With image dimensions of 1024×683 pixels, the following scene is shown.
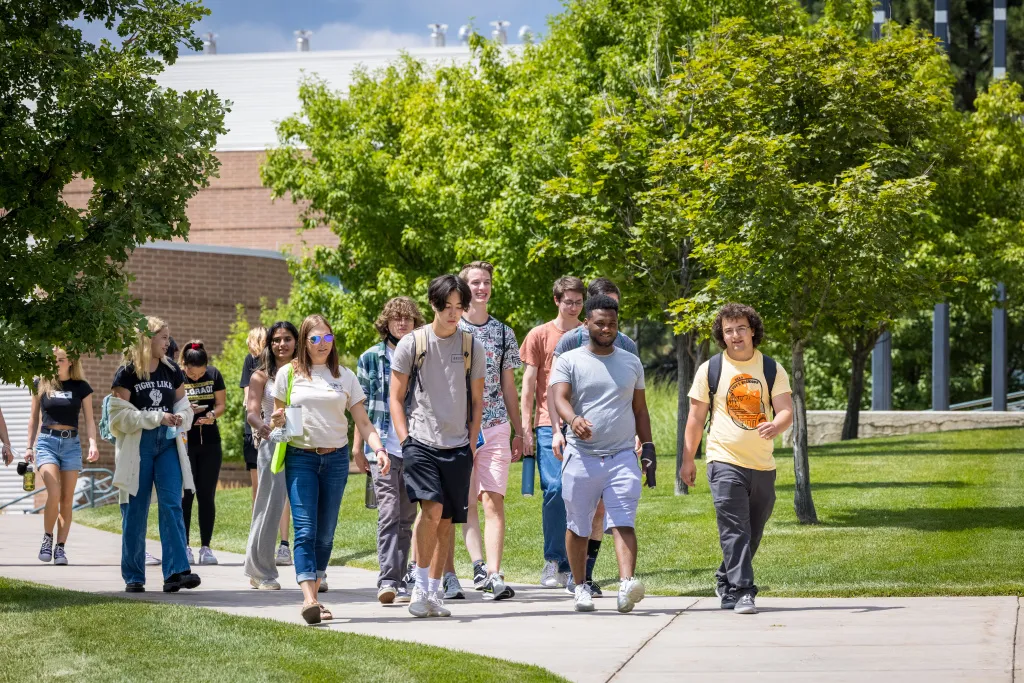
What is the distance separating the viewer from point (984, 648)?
646 cm

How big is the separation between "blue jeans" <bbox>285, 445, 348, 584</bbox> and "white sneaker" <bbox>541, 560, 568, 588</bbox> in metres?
1.97

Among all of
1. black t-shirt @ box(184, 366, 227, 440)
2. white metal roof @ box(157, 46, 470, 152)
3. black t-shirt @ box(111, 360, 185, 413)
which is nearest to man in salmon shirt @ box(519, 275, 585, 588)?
black t-shirt @ box(111, 360, 185, 413)

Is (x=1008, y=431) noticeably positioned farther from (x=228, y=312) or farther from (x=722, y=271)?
(x=228, y=312)

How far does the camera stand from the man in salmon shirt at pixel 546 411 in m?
9.27

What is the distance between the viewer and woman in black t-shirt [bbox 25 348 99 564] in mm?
11609

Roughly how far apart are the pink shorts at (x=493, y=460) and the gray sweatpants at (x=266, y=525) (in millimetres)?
1496

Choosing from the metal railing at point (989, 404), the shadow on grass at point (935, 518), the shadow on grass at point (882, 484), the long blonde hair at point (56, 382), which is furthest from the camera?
the metal railing at point (989, 404)

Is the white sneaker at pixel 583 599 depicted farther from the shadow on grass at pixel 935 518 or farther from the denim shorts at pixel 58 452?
the shadow on grass at pixel 935 518

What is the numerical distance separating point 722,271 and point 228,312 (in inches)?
882

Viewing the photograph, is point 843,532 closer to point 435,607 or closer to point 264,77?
point 435,607

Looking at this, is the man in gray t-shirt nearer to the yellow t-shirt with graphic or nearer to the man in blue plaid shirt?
the yellow t-shirt with graphic

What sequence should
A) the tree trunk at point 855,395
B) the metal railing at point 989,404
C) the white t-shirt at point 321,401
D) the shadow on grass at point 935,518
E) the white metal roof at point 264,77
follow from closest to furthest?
the white t-shirt at point 321,401 < the shadow on grass at point 935,518 < the tree trunk at point 855,395 < the metal railing at point 989,404 < the white metal roof at point 264,77

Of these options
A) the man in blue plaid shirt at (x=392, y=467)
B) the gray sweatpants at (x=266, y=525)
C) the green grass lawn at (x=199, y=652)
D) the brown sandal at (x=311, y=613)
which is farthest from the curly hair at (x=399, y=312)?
the green grass lawn at (x=199, y=652)

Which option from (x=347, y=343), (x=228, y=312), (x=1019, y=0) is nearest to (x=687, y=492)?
(x=347, y=343)
